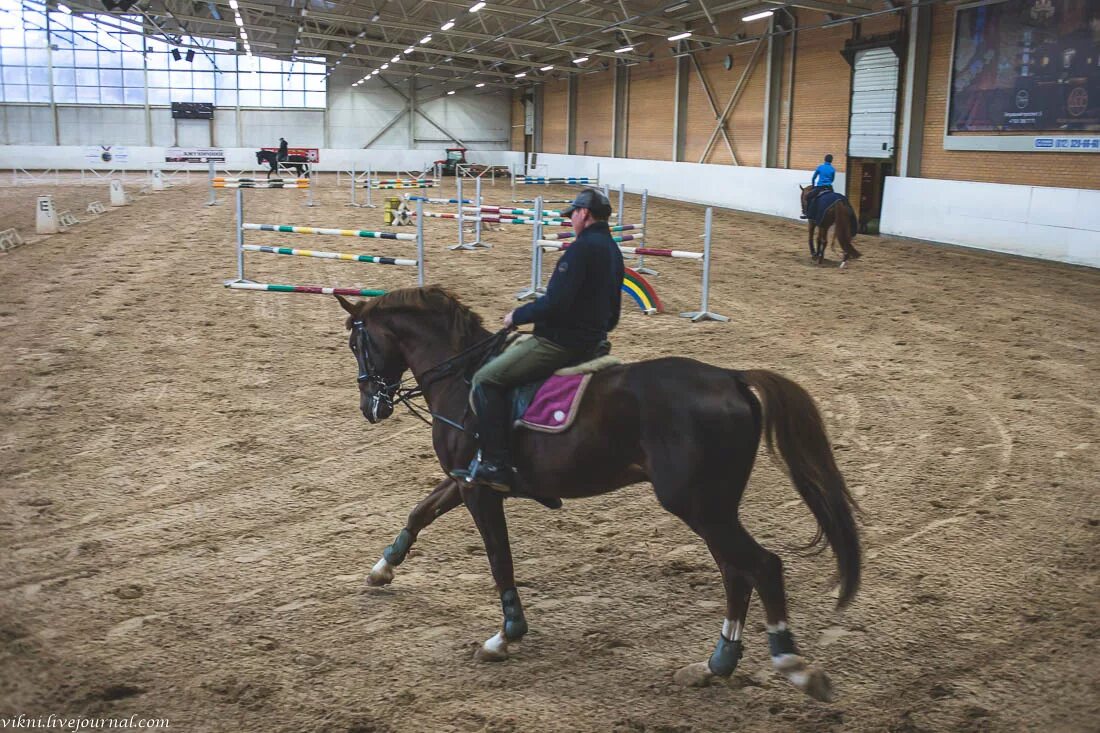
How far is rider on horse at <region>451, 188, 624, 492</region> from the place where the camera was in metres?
3.88

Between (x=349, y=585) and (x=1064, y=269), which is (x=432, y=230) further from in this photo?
(x=349, y=585)

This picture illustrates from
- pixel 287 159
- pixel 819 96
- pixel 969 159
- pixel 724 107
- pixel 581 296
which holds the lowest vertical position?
pixel 581 296

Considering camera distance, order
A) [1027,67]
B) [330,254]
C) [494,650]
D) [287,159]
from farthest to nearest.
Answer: [287,159]
[1027,67]
[330,254]
[494,650]

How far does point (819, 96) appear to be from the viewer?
2466 centimetres

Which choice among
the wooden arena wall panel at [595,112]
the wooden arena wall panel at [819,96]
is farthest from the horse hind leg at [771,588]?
the wooden arena wall panel at [595,112]

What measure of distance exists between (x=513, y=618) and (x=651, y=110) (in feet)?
111

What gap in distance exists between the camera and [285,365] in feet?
29.6

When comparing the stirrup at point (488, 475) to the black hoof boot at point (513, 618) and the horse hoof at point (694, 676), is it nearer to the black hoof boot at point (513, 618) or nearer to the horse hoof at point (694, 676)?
the black hoof boot at point (513, 618)

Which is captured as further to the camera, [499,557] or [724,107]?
[724,107]

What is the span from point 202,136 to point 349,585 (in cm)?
4904

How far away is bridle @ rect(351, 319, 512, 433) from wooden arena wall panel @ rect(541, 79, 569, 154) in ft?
139

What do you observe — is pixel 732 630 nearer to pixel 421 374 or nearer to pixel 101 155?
pixel 421 374

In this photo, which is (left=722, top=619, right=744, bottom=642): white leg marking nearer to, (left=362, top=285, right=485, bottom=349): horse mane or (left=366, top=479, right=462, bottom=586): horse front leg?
(left=366, top=479, right=462, bottom=586): horse front leg

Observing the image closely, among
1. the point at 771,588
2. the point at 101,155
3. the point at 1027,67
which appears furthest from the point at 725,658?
the point at 101,155
